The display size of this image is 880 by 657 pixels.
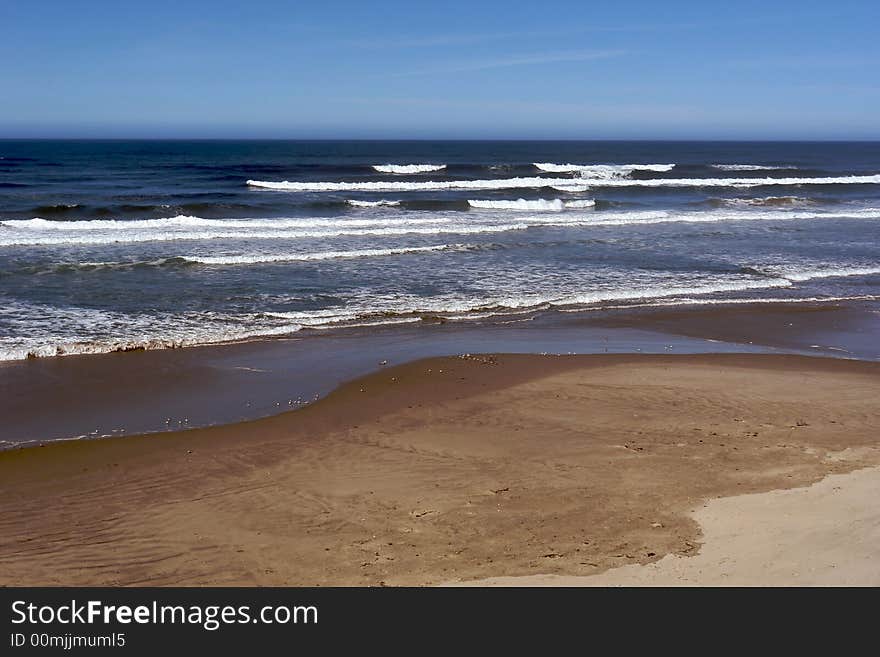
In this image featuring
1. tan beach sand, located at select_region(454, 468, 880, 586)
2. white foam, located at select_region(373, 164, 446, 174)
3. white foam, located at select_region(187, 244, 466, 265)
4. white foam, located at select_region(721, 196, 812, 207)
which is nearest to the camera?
tan beach sand, located at select_region(454, 468, 880, 586)

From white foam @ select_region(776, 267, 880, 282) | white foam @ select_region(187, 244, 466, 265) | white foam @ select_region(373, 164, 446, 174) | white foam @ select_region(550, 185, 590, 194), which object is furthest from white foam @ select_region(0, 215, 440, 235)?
white foam @ select_region(373, 164, 446, 174)

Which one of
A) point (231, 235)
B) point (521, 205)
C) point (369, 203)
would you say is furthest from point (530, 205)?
point (231, 235)

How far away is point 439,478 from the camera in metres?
7.71

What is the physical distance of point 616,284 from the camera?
696 inches

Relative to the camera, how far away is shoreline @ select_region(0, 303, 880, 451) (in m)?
9.59

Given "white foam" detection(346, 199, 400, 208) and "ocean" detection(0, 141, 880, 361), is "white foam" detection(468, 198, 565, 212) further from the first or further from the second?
"white foam" detection(346, 199, 400, 208)

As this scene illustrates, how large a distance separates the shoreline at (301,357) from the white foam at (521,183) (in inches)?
1116

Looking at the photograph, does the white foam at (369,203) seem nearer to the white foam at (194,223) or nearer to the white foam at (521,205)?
the white foam at (521,205)

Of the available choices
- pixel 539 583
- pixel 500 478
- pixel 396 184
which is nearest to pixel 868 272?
pixel 500 478

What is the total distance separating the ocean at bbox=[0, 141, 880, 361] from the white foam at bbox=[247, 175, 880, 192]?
988mm

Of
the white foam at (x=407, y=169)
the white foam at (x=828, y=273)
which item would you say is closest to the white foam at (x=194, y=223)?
the white foam at (x=828, y=273)

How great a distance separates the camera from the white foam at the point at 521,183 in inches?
1683
